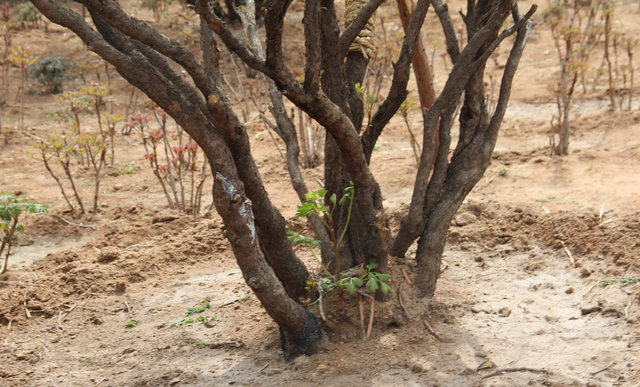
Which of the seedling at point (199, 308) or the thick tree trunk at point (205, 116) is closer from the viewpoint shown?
the thick tree trunk at point (205, 116)

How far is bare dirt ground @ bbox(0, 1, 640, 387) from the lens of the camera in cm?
331

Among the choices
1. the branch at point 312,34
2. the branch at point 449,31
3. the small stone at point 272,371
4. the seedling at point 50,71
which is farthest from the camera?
the seedling at point 50,71

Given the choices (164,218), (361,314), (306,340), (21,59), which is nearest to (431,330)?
(361,314)

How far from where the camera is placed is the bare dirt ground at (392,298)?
3314 mm

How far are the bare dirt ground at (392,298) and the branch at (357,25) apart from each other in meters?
1.35

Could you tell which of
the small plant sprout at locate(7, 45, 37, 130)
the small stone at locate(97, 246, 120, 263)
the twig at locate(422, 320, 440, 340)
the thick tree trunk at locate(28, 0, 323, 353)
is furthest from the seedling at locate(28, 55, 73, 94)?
the twig at locate(422, 320, 440, 340)

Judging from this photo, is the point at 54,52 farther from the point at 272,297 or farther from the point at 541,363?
the point at 541,363

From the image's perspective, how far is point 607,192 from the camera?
5.03 m

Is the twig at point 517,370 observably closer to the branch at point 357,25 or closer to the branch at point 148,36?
the branch at point 357,25

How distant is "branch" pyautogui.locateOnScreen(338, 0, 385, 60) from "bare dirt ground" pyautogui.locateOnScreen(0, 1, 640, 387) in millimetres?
1351

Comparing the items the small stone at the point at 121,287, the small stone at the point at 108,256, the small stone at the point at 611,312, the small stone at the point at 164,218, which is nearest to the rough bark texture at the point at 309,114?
the small stone at the point at 611,312

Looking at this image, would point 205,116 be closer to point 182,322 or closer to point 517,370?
point 182,322

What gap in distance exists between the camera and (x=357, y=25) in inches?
135

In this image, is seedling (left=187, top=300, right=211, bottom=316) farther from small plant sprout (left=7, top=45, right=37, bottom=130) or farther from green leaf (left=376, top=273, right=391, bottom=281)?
small plant sprout (left=7, top=45, right=37, bottom=130)
